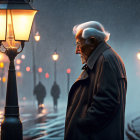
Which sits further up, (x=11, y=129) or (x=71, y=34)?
(x=71, y=34)

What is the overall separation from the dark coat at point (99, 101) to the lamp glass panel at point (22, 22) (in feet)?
12.6

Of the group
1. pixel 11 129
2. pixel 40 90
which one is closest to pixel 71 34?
pixel 40 90

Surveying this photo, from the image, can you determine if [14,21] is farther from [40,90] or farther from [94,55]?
[40,90]

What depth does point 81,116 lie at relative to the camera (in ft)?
Answer: 13.6

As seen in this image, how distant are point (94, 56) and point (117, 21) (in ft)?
226

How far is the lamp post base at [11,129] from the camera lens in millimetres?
7914

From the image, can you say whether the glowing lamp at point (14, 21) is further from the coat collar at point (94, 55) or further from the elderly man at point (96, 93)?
the coat collar at point (94, 55)

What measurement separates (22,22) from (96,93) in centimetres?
423

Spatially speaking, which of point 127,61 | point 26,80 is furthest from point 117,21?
point 26,80

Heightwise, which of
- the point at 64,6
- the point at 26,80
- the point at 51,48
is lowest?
the point at 26,80

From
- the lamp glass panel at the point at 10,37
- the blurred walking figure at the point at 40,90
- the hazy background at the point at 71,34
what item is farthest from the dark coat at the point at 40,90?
the hazy background at the point at 71,34

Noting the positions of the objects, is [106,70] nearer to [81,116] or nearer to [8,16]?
[81,116]

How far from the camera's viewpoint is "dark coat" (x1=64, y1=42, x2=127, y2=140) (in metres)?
3.98

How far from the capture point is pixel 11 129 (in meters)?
7.94
